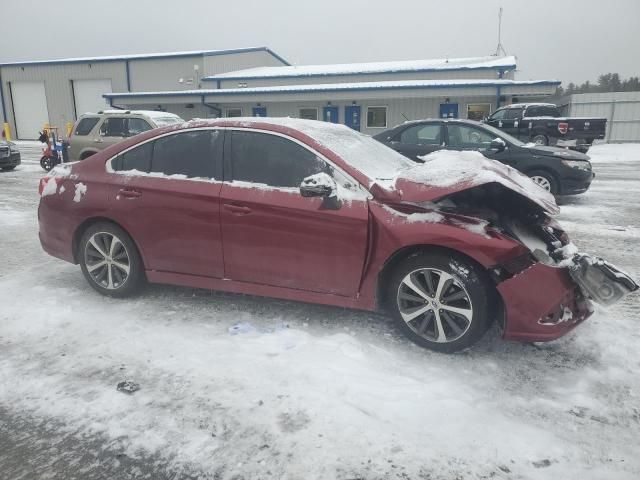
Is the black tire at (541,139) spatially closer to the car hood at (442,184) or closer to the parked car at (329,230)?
the parked car at (329,230)

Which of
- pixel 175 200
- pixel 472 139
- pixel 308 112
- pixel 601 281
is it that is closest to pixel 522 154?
pixel 472 139

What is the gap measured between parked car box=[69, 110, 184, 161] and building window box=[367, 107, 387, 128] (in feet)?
54.5

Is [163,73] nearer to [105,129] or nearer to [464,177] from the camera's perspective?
[105,129]

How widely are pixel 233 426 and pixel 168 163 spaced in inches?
96.0

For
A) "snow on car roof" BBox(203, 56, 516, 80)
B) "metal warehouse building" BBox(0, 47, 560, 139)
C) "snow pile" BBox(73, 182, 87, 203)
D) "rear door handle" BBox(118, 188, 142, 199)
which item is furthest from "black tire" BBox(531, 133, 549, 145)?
"snow pile" BBox(73, 182, 87, 203)

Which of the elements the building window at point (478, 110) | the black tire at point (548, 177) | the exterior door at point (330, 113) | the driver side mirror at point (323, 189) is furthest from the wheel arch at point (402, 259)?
the exterior door at point (330, 113)

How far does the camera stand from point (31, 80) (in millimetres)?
36594

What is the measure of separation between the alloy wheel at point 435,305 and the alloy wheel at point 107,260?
2514 millimetres

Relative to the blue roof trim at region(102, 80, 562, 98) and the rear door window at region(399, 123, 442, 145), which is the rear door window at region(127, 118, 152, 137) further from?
the blue roof trim at region(102, 80, 562, 98)

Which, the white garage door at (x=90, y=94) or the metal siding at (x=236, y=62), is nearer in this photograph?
the metal siding at (x=236, y=62)

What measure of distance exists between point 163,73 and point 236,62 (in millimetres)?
5573

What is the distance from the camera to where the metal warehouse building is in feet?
81.3

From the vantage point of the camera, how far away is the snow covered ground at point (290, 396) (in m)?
2.41

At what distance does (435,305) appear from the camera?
3.40m
